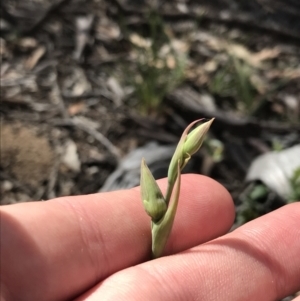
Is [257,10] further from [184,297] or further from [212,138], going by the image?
[184,297]

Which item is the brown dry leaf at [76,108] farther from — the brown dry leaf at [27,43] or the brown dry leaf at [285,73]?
the brown dry leaf at [285,73]

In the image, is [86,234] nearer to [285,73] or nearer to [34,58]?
[34,58]

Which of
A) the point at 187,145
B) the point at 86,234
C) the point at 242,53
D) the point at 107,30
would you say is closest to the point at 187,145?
the point at 187,145

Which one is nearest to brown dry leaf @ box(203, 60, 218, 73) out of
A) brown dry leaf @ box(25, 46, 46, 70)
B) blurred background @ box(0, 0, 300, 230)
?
blurred background @ box(0, 0, 300, 230)

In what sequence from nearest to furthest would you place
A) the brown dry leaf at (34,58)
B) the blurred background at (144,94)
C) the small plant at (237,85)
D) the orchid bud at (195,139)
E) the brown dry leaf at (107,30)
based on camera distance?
the orchid bud at (195,139) → the blurred background at (144,94) → the small plant at (237,85) → the brown dry leaf at (34,58) → the brown dry leaf at (107,30)

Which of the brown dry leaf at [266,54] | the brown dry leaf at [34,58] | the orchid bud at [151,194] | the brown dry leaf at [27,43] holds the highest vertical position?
the orchid bud at [151,194]

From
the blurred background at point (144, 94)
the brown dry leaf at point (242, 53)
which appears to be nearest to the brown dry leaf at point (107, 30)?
the blurred background at point (144, 94)

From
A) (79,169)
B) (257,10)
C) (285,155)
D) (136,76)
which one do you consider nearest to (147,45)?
(136,76)
